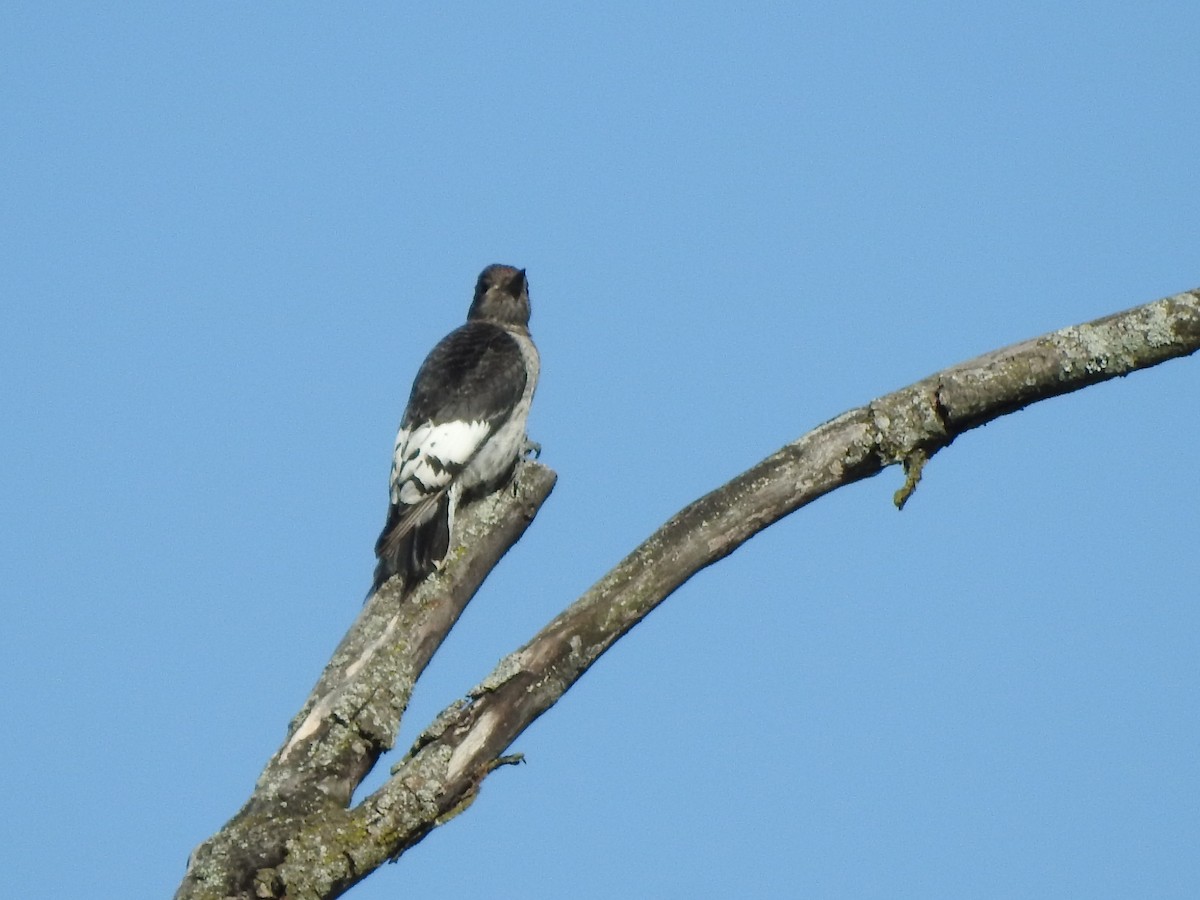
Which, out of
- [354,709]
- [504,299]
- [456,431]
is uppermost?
[504,299]

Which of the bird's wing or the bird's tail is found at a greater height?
the bird's wing

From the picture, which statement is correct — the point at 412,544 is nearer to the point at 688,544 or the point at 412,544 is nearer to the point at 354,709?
the point at 354,709

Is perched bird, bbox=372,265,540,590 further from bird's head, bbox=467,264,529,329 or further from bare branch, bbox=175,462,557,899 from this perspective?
bird's head, bbox=467,264,529,329

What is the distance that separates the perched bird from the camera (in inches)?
250

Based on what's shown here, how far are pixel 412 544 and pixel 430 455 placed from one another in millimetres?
1509

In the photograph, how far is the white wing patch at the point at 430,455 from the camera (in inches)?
271

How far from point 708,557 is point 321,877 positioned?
1.42 m

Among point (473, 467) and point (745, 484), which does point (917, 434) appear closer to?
point (745, 484)

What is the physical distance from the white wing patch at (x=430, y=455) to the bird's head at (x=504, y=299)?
2.31 meters

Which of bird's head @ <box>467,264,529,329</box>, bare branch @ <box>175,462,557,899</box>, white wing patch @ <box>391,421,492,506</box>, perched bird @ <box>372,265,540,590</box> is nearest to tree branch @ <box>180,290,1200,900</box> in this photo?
bare branch @ <box>175,462,557,899</box>

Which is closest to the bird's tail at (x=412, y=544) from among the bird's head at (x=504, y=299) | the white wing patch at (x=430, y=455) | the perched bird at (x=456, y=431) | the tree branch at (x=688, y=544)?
the perched bird at (x=456, y=431)

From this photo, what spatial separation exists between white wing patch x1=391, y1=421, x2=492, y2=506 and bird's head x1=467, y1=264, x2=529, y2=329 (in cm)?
231

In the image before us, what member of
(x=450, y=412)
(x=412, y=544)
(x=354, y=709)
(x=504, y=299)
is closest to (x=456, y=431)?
(x=450, y=412)

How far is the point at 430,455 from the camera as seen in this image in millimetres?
7164
